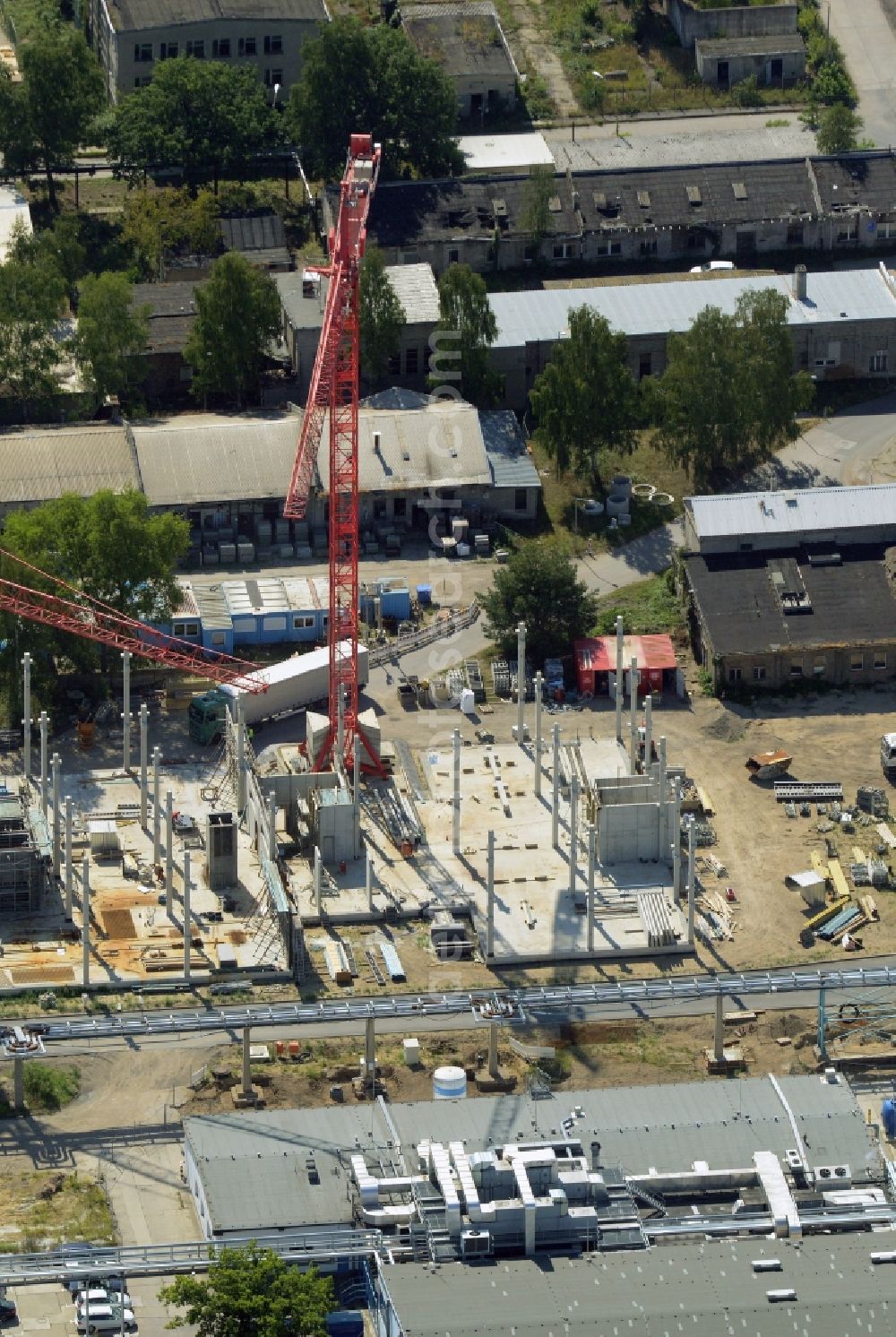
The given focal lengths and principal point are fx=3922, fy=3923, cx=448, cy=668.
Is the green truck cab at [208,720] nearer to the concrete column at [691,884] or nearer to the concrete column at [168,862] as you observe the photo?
the concrete column at [168,862]

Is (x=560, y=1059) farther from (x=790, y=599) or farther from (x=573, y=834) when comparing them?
(x=790, y=599)

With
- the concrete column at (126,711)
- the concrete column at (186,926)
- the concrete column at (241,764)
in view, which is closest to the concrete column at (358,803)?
the concrete column at (241,764)

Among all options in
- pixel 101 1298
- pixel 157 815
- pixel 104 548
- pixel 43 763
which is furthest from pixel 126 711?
pixel 101 1298

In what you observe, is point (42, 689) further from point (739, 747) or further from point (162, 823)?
point (739, 747)

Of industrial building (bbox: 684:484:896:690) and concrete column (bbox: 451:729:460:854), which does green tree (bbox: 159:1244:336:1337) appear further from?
industrial building (bbox: 684:484:896:690)

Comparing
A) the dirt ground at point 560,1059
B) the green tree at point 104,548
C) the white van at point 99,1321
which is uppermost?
the green tree at point 104,548

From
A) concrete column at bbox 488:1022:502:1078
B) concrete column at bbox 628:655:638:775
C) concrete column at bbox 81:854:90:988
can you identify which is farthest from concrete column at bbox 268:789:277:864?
concrete column at bbox 628:655:638:775

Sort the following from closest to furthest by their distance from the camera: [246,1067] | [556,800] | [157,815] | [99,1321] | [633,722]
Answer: [99,1321] → [246,1067] → [556,800] → [157,815] → [633,722]
